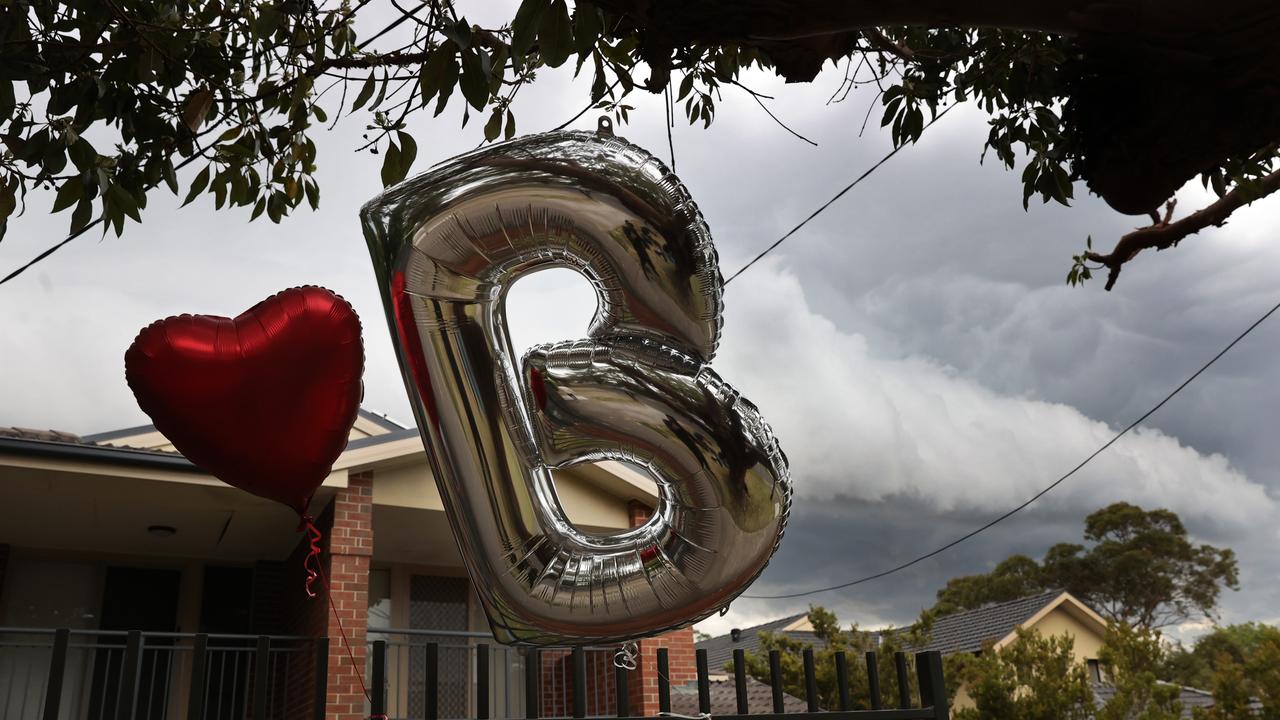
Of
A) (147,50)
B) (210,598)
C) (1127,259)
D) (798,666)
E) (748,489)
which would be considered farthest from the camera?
(798,666)

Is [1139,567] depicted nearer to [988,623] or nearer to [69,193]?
[988,623]

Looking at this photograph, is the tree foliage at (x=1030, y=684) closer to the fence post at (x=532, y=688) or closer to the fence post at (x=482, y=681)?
the fence post at (x=532, y=688)

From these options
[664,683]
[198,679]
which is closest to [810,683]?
[664,683]

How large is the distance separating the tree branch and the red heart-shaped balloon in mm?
2865

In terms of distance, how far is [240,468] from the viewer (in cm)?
156

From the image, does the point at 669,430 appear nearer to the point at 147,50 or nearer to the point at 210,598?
the point at 147,50

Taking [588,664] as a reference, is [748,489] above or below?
below

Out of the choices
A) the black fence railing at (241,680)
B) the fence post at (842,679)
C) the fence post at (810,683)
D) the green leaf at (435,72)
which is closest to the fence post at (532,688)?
the fence post at (810,683)

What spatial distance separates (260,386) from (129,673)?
284 centimetres

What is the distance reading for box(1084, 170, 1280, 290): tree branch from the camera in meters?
3.21

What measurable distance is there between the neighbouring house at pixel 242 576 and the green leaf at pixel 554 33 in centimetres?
701

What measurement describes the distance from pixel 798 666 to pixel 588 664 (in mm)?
2810

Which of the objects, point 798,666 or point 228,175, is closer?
point 228,175

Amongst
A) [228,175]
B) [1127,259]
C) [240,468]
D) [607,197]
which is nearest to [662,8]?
[607,197]
